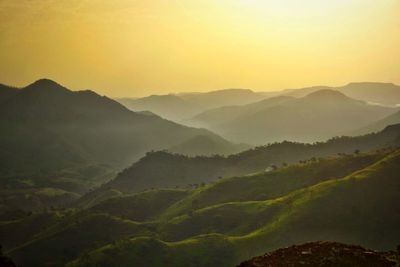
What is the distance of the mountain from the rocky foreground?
3489 inches

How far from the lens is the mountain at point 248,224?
125 meters

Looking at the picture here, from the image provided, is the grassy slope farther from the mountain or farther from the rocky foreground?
the rocky foreground

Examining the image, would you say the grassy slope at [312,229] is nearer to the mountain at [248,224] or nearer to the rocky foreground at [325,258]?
the mountain at [248,224]

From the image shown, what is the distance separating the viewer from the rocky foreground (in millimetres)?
32281

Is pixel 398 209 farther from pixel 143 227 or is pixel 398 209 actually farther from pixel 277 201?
pixel 143 227

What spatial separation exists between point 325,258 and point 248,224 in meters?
119

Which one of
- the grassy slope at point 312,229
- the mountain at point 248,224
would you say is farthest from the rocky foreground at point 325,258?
the grassy slope at point 312,229

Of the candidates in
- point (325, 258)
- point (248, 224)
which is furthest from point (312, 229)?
point (325, 258)

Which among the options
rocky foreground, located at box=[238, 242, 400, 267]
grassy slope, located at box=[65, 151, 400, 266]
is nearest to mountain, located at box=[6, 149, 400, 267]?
grassy slope, located at box=[65, 151, 400, 266]

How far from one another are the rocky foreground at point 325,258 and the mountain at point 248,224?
88626 mm

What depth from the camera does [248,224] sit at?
151m

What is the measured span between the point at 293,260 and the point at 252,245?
94990mm

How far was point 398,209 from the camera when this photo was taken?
129000 mm

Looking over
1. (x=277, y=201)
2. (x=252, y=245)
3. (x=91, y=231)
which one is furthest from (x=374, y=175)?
(x=91, y=231)
